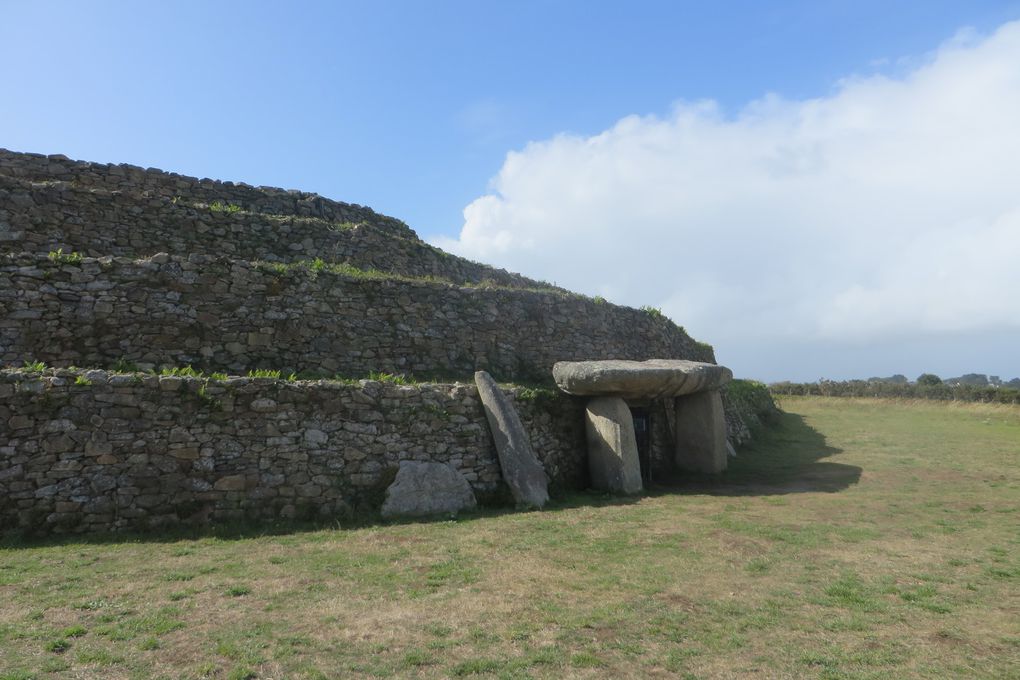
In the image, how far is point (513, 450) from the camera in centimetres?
1105

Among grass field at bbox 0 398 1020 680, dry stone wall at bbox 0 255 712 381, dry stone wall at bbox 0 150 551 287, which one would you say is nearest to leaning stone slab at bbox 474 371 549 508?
grass field at bbox 0 398 1020 680

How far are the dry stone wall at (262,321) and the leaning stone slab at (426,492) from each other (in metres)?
3.11

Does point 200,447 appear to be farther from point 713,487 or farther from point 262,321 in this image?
point 713,487

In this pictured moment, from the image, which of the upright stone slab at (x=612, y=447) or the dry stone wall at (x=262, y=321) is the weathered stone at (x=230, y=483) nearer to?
the dry stone wall at (x=262, y=321)

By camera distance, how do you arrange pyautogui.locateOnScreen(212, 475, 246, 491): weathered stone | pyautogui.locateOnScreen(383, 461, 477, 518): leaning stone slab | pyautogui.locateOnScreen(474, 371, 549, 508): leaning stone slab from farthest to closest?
1. pyautogui.locateOnScreen(474, 371, 549, 508): leaning stone slab
2. pyautogui.locateOnScreen(383, 461, 477, 518): leaning stone slab
3. pyautogui.locateOnScreen(212, 475, 246, 491): weathered stone

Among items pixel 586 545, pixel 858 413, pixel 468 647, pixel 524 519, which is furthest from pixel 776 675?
pixel 858 413

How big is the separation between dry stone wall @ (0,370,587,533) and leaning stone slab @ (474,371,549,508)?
48 centimetres

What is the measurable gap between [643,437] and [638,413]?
62cm

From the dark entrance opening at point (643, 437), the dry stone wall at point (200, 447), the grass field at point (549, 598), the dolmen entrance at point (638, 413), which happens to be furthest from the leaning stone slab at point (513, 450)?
the dark entrance opening at point (643, 437)

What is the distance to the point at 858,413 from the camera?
30.7 meters

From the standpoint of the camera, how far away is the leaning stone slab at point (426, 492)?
9727mm

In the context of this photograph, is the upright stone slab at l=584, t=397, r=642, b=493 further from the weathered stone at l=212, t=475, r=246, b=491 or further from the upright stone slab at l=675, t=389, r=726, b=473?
the weathered stone at l=212, t=475, r=246, b=491

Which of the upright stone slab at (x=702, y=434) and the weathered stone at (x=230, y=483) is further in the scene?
the upright stone slab at (x=702, y=434)

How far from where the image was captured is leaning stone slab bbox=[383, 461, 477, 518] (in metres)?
9.73
